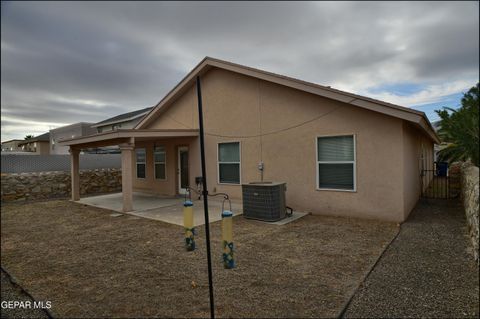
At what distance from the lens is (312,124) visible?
8.09m

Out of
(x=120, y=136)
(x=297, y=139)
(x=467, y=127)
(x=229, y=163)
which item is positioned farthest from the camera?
(x=229, y=163)

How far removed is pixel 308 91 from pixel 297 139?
4.59 ft

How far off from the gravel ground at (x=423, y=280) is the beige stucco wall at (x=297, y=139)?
59.4 inches

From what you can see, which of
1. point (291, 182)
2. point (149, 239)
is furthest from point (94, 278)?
point (291, 182)

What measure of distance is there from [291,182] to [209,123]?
400 cm

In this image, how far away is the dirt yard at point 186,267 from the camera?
3.25 meters

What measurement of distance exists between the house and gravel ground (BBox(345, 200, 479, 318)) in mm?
1698

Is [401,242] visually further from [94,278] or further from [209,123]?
[209,123]

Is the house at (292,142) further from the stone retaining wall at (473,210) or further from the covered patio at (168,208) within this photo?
the stone retaining wall at (473,210)

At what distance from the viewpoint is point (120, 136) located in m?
8.78

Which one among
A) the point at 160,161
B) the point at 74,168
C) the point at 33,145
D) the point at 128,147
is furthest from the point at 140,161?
the point at 33,145

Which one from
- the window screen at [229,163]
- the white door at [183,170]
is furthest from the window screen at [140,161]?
the window screen at [229,163]

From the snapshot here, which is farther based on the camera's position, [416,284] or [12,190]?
[12,190]

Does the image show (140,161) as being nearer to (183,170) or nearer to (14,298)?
(183,170)
